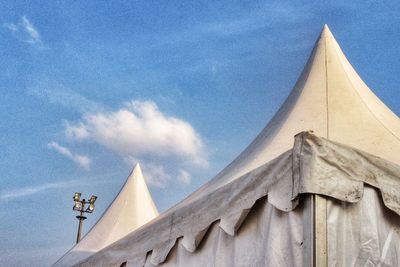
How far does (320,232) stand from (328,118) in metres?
2.29

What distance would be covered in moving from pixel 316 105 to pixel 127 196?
6.34m

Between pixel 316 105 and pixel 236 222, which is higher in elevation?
pixel 316 105

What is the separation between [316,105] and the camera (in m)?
4.65

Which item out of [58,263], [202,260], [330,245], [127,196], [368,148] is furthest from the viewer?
[127,196]

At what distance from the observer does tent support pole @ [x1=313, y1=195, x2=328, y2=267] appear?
2246mm

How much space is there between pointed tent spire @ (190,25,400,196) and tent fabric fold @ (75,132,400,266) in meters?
1.00

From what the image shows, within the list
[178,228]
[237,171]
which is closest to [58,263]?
[237,171]

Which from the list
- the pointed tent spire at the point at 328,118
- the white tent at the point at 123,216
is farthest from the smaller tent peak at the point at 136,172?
the pointed tent spire at the point at 328,118

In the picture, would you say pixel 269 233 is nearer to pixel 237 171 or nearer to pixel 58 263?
pixel 237 171

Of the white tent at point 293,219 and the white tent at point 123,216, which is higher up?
the white tent at point 123,216

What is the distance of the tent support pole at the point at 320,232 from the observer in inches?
88.4

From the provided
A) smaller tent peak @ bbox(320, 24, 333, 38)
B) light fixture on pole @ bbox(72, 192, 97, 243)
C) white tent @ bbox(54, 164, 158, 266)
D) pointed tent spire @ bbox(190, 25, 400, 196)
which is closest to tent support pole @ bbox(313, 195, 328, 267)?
pointed tent spire @ bbox(190, 25, 400, 196)

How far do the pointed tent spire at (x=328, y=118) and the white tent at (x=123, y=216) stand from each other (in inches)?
170

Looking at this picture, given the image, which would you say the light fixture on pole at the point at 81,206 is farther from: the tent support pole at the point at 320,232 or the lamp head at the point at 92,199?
the tent support pole at the point at 320,232
